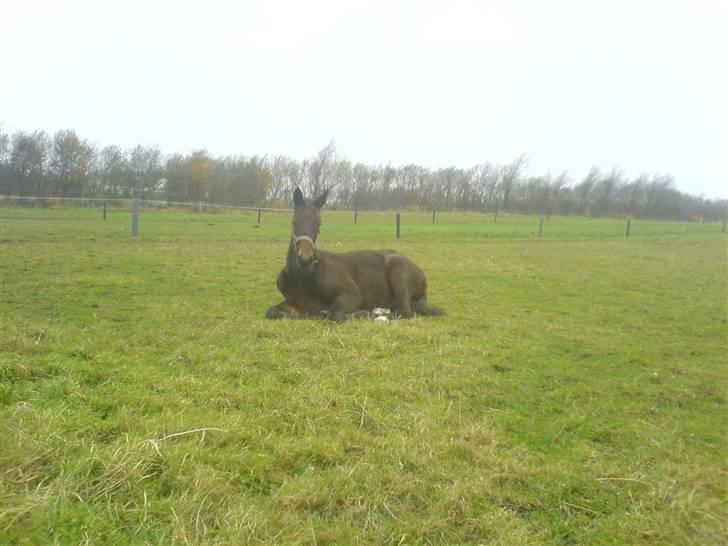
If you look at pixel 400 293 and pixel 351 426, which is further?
pixel 400 293

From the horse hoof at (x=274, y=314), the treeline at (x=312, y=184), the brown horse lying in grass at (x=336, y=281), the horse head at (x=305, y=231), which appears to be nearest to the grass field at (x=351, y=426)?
the horse hoof at (x=274, y=314)

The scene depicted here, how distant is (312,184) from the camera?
51.5 metres

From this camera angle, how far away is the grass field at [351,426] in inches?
89.4

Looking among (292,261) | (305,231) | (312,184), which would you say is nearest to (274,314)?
(292,261)

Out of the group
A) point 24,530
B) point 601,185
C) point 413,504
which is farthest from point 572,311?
point 601,185

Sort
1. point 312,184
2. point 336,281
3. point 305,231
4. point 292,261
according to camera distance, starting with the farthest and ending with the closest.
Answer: point 312,184, point 336,281, point 292,261, point 305,231

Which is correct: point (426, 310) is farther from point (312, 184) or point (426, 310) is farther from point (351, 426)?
point (312, 184)

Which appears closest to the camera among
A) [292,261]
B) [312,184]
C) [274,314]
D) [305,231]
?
[305,231]

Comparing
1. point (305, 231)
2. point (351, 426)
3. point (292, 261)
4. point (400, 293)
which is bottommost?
point (351, 426)

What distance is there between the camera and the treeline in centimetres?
3753

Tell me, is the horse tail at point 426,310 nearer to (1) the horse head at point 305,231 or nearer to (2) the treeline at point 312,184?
(1) the horse head at point 305,231

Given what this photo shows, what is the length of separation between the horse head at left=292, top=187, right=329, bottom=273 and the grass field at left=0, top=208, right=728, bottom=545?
0.84 meters

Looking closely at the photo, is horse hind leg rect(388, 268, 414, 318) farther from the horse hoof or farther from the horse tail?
the horse hoof

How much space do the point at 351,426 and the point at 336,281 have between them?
3.85m
